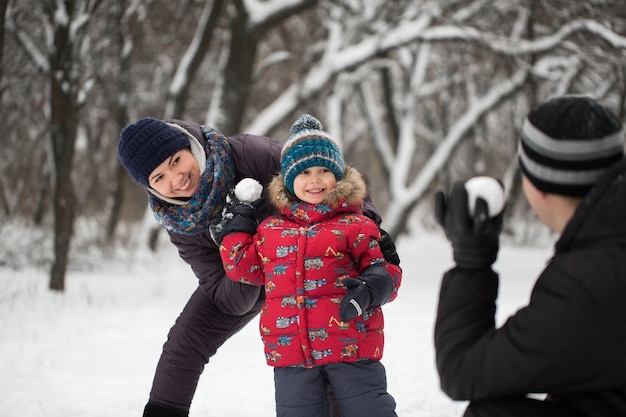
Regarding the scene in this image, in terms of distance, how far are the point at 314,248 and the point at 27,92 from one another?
10.4m

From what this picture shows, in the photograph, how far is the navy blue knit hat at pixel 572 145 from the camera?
1.50 m

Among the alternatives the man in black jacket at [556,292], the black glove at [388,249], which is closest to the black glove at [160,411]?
the black glove at [388,249]

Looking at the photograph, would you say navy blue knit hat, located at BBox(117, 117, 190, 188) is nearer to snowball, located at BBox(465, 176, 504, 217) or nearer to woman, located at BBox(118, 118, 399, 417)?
woman, located at BBox(118, 118, 399, 417)

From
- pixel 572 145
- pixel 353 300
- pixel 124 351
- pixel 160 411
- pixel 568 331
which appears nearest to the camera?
pixel 568 331

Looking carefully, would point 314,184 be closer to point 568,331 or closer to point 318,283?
point 318,283

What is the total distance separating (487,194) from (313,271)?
2.60ft

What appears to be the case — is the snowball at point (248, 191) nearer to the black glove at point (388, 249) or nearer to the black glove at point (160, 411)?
the black glove at point (388, 249)

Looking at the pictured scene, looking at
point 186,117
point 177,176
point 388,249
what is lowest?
point 388,249

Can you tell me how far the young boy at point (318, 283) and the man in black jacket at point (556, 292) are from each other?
551 mm

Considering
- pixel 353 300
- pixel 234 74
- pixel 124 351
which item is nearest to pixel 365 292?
pixel 353 300

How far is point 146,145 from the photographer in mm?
2453

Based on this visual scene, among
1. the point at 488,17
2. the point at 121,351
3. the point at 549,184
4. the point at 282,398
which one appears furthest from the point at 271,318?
the point at 488,17

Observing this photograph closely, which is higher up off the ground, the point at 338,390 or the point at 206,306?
the point at 206,306

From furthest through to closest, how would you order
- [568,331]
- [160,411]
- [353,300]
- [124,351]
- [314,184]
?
[124,351] → [160,411] → [314,184] → [353,300] → [568,331]
